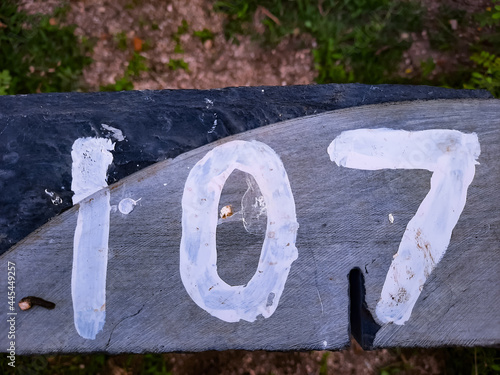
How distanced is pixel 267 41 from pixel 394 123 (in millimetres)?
1198

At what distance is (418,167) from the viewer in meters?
1.48

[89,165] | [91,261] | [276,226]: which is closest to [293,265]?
[276,226]

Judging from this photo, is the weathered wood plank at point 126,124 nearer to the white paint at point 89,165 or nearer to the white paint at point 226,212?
the white paint at point 89,165

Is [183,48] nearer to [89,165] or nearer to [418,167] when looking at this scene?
[89,165]

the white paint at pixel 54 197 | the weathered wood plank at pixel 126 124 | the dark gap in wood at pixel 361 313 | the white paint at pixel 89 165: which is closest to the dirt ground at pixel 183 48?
the weathered wood plank at pixel 126 124

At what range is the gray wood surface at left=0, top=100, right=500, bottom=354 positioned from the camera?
4.76ft

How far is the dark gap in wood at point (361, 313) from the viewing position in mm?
1462

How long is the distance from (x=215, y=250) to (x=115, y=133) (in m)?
0.61

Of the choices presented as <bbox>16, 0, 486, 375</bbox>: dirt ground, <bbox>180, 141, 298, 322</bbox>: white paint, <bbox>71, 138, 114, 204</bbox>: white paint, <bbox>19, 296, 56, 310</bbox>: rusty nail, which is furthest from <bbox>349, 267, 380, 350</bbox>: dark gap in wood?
<bbox>16, 0, 486, 375</bbox>: dirt ground

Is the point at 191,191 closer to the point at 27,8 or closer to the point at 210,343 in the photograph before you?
the point at 210,343

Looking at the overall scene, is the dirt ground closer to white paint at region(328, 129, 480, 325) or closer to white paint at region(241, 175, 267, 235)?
white paint at region(328, 129, 480, 325)

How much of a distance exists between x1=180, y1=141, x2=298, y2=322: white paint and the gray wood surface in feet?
0.10

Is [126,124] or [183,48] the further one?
[183,48]

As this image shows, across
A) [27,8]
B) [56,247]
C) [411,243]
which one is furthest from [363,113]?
[27,8]
